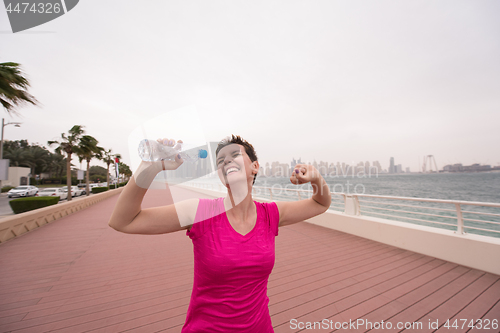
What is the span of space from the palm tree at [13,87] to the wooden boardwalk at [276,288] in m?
3.74

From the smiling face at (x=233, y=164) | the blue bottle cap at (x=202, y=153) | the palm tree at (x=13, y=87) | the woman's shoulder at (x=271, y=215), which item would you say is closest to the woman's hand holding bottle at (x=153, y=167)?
the blue bottle cap at (x=202, y=153)

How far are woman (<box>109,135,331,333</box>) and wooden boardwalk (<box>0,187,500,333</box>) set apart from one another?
68.5 inches

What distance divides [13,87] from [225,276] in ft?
25.4

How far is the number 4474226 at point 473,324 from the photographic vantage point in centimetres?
226

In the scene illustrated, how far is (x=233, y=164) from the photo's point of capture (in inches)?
43.2

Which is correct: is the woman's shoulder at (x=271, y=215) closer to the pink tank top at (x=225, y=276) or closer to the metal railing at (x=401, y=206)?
the pink tank top at (x=225, y=276)

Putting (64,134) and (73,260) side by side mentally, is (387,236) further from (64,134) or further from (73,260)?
(64,134)

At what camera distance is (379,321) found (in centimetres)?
238

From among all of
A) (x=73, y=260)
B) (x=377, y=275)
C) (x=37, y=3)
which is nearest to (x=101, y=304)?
(x=73, y=260)

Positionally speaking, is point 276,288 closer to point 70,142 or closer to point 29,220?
point 29,220

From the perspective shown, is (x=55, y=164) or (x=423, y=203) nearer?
(x=423, y=203)

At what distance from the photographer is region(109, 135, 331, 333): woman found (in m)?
0.83

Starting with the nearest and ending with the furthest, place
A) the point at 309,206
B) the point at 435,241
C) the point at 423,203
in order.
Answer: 1. the point at 309,206
2. the point at 435,241
3. the point at 423,203

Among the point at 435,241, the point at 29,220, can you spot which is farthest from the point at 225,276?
the point at 29,220
